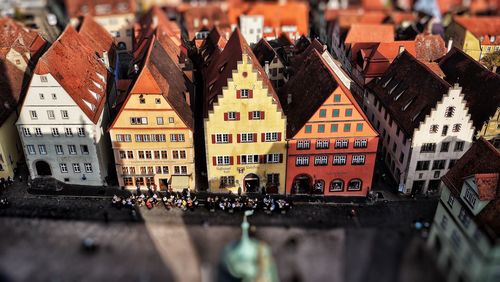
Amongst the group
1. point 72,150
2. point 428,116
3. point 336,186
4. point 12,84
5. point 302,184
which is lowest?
point 302,184

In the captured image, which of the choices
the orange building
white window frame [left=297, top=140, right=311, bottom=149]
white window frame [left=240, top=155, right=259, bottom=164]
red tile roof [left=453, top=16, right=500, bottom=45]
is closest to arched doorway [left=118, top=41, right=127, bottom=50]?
the orange building

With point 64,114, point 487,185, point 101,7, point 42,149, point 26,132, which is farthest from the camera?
point 101,7

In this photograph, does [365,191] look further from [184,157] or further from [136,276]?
[136,276]

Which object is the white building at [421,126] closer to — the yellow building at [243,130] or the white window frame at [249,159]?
the yellow building at [243,130]

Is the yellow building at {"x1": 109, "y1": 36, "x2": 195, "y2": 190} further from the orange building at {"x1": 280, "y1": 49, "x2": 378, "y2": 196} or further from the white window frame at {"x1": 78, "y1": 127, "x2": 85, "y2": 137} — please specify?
the orange building at {"x1": 280, "y1": 49, "x2": 378, "y2": 196}

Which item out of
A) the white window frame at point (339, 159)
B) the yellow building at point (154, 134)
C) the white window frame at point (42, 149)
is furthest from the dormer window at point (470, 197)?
the white window frame at point (42, 149)

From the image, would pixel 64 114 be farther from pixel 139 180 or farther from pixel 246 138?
pixel 246 138

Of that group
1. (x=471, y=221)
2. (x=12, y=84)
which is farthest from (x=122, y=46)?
(x=471, y=221)
